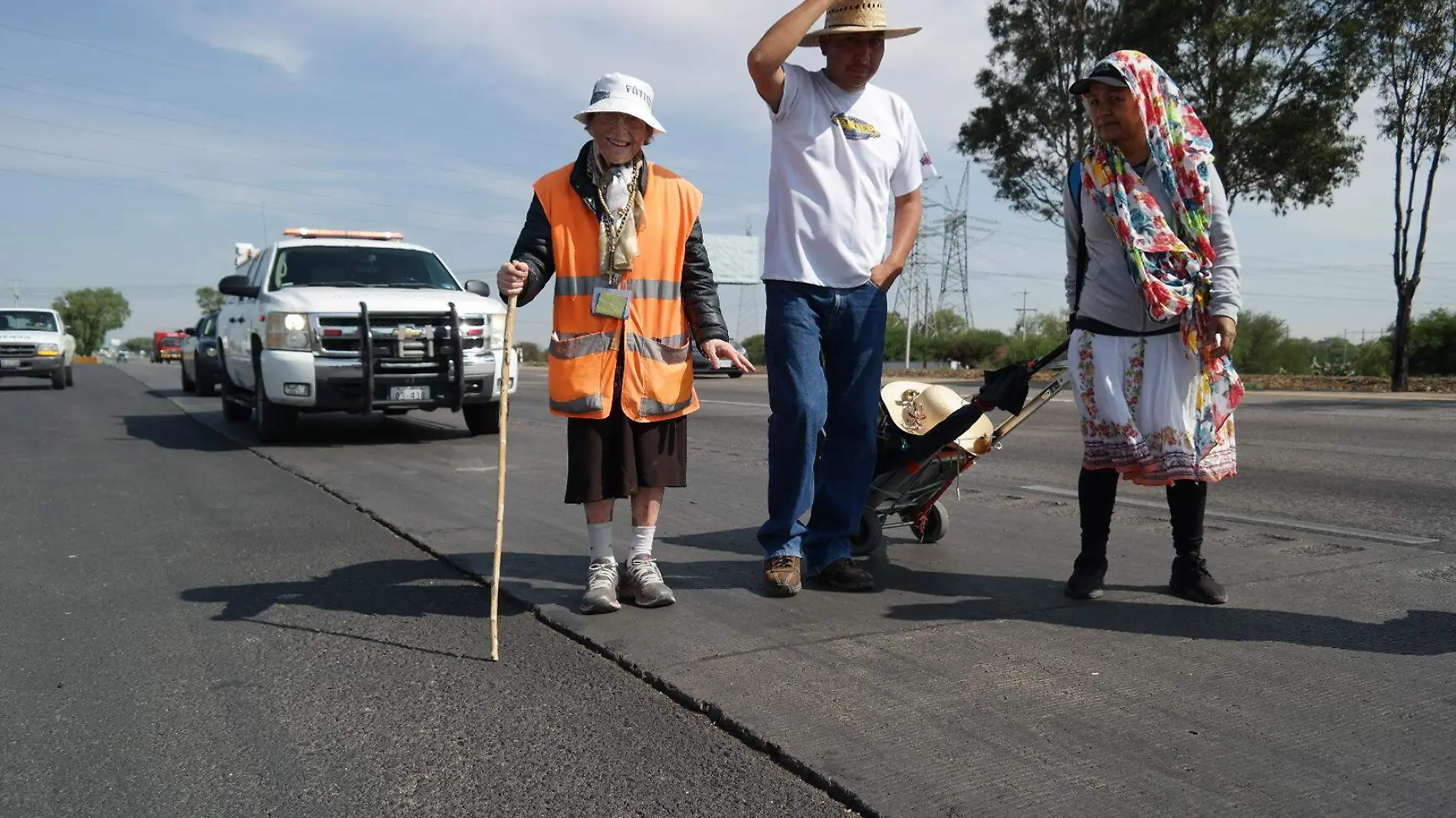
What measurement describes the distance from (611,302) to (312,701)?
5.43 ft

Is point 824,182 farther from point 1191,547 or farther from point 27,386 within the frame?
point 27,386

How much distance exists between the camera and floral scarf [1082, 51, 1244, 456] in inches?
154

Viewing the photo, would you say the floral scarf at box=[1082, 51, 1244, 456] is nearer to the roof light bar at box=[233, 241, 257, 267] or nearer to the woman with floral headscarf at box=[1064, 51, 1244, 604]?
the woman with floral headscarf at box=[1064, 51, 1244, 604]

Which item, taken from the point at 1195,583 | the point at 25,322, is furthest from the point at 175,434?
the point at 25,322

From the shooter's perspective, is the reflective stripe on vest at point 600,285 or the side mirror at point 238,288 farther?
the side mirror at point 238,288

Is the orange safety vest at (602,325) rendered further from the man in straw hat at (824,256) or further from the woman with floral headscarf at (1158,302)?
the woman with floral headscarf at (1158,302)

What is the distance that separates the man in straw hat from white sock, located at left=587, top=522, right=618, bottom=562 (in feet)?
1.96

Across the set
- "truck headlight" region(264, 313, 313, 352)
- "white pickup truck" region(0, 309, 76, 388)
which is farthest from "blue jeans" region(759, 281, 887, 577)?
"white pickup truck" region(0, 309, 76, 388)

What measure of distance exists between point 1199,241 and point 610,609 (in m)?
2.48

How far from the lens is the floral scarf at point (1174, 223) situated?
392 cm

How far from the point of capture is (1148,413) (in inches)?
157

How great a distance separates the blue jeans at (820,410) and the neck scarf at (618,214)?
0.59 m

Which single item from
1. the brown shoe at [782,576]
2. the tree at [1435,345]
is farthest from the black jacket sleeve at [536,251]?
the tree at [1435,345]

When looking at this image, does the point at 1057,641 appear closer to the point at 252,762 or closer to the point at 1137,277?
the point at 1137,277
